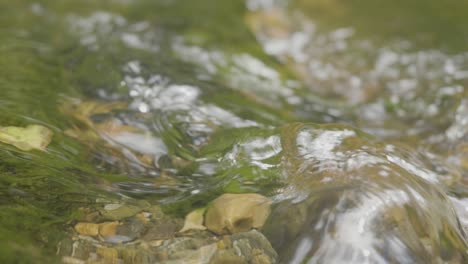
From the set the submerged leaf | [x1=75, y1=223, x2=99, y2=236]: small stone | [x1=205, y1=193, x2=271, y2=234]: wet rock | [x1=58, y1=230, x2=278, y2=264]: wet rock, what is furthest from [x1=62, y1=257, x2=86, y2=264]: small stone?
the submerged leaf

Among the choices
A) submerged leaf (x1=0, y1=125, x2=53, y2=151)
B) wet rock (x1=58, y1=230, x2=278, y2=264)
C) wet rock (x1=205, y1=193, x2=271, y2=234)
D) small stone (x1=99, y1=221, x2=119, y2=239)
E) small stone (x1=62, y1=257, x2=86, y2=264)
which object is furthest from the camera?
submerged leaf (x1=0, y1=125, x2=53, y2=151)

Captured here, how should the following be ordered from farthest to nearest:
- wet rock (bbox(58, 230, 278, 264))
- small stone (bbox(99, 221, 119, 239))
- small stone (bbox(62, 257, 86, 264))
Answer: small stone (bbox(99, 221, 119, 239)) → wet rock (bbox(58, 230, 278, 264)) → small stone (bbox(62, 257, 86, 264))

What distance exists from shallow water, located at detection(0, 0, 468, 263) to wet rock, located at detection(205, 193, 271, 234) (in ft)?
0.18

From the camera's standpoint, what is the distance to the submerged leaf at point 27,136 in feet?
8.55

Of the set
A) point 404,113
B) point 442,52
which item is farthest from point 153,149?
point 442,52

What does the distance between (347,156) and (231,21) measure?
10.7 feet

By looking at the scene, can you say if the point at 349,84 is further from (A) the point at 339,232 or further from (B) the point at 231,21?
(A) the point at 339,232

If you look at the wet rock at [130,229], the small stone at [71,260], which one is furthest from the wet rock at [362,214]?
the small stone at [71,260]

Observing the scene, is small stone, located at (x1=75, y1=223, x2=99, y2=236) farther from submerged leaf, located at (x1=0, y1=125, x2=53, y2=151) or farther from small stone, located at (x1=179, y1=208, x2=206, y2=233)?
submerged leaf, located at (x1=0, y1=125, x2=53, y2=151)

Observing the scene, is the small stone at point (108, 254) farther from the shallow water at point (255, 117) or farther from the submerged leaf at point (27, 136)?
the submerged leaf at point (27, 136)

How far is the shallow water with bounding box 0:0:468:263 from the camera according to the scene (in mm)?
2174

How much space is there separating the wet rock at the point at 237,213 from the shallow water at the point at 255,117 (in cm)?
6

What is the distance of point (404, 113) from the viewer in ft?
14.0

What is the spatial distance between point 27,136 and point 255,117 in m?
1.46
